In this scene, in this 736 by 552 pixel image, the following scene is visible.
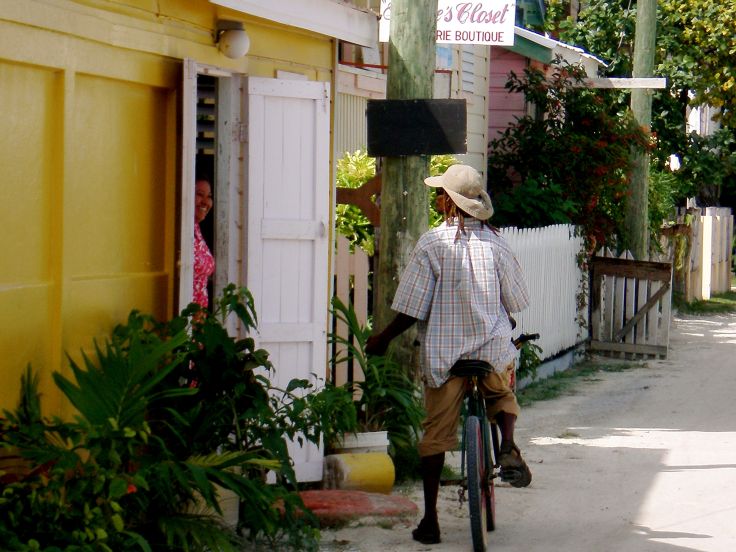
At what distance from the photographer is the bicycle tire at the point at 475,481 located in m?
6.30

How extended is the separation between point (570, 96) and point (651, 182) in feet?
11.3

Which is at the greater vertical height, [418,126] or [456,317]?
[418,126]

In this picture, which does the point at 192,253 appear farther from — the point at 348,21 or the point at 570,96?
the point at 570,96

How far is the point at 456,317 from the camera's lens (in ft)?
21.6

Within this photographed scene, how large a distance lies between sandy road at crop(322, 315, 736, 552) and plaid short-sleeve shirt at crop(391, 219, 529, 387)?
101 centimetres

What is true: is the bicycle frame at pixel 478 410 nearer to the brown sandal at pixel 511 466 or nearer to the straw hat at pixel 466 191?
the brown sandal at pixel 511 466

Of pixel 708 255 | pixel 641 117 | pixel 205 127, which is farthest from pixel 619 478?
→ pixel 708 255

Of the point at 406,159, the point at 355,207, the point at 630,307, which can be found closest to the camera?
the point at 406,159

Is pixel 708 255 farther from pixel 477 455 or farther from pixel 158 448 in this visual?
pixel 158 448

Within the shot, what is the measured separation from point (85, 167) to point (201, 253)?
4.92ft

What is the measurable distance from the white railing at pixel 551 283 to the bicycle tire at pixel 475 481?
19.4 ft

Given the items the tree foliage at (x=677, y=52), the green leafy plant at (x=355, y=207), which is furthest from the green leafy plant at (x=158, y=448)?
Result: the tree foliage at (x=677, y=52)

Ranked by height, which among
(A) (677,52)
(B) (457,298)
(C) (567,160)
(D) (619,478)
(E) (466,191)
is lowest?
(D) (619,478)

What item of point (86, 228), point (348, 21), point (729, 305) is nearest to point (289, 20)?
point (348, 21)
